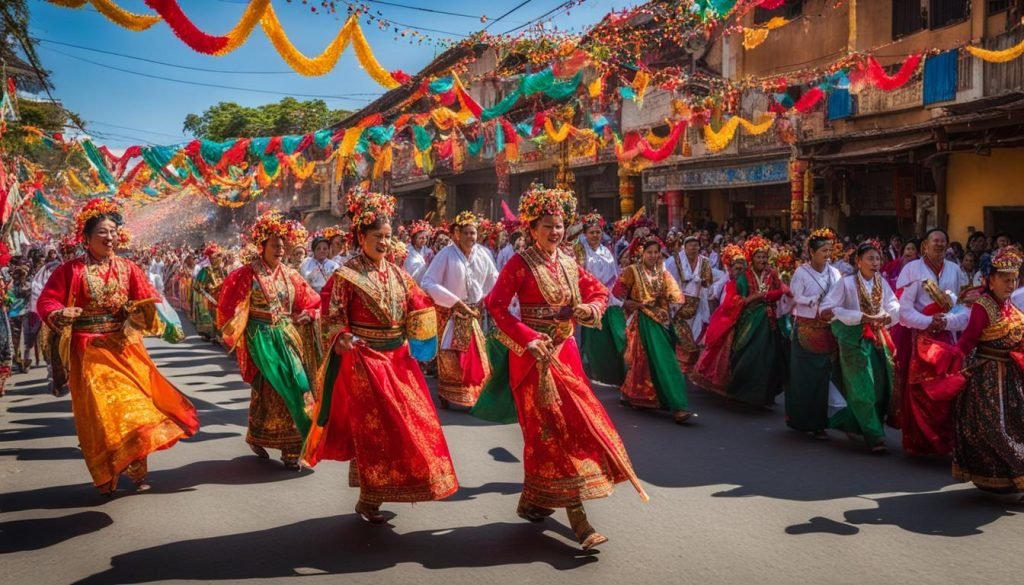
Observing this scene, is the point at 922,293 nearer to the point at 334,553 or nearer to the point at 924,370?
the point at 924,370

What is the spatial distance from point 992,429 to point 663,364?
11.1ft

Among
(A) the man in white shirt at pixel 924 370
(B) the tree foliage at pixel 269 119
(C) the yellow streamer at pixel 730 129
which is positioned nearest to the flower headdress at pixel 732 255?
(A) the man in white shirt at pixel 924 370

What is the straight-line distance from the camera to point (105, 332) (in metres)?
6.55

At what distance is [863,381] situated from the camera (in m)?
7.49

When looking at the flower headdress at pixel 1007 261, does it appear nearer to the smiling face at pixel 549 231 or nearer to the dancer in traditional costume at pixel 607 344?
the smiling face at pixel 549 231

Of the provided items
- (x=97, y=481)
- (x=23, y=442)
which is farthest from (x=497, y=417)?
(x=23, y=442)

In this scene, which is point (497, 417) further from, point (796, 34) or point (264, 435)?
point (796, 34)

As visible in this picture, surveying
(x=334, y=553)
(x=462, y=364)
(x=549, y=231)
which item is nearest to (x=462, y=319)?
(x=462, y=364)

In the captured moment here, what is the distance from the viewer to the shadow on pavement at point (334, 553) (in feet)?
15.5

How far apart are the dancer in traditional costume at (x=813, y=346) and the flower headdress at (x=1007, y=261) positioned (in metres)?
1.84

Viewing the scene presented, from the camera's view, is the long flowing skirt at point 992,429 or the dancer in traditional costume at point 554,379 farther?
the long flowing skirt at point 992,429

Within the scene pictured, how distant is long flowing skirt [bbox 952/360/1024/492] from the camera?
582 cm

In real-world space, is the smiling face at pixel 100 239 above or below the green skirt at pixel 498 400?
above

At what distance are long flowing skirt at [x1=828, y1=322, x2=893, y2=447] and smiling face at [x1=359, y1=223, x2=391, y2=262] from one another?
160 inches
